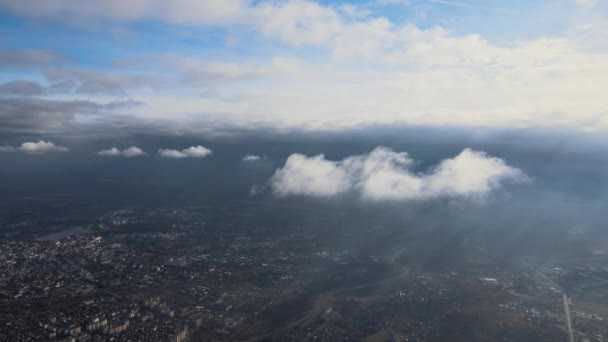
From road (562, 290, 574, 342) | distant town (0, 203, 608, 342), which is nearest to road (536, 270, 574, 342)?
road (562, 290, 574, 342)

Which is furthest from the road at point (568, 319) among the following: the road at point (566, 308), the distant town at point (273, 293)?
the distant town at point (273, 293)

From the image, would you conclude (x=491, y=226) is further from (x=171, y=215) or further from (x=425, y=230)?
(x=171, y=215)

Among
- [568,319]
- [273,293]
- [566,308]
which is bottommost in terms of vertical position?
[566,308]

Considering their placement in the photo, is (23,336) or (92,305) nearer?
(23,336)

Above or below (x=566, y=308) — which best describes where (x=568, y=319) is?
above

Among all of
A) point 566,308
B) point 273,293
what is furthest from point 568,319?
point 273,293

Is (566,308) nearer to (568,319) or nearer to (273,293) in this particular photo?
(568,319)

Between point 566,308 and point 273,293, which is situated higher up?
point 273,293

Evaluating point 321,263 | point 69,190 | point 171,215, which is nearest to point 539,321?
point 321,263

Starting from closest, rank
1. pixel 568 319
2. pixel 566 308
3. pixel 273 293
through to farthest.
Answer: pixel 568 319, pixel 566 308, pixel 273 293

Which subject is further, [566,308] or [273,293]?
[273,293]

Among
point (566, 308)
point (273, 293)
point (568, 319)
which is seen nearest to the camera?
point (568, 319)
